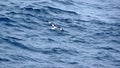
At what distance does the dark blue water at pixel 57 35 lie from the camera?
1668 cm

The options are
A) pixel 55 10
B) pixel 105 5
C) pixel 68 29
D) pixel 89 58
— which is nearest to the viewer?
pixel 89 58

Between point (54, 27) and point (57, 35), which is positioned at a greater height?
point (54, 27)

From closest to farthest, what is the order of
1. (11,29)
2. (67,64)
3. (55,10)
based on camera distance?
(67,64), (11,29), (55,10)

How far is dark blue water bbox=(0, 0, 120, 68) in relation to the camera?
54.7ft

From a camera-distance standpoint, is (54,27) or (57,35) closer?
(57,35)

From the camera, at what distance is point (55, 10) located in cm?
2469

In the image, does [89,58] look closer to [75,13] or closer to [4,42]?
[4,42]

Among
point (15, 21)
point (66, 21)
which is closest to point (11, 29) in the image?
point (15, 21)

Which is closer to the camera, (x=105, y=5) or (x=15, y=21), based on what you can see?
(x=15, y=21)

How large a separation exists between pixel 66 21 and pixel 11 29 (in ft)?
15.9

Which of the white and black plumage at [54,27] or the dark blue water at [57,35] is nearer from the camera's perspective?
the dark blue water at [57,35]

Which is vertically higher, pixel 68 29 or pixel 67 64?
pixel 68 29

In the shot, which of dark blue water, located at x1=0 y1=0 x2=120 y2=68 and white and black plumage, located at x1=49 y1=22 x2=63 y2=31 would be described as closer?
dark blue water, located at x1=0 y1=0 x2=120 y2=68

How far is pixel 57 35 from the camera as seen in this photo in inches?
787
